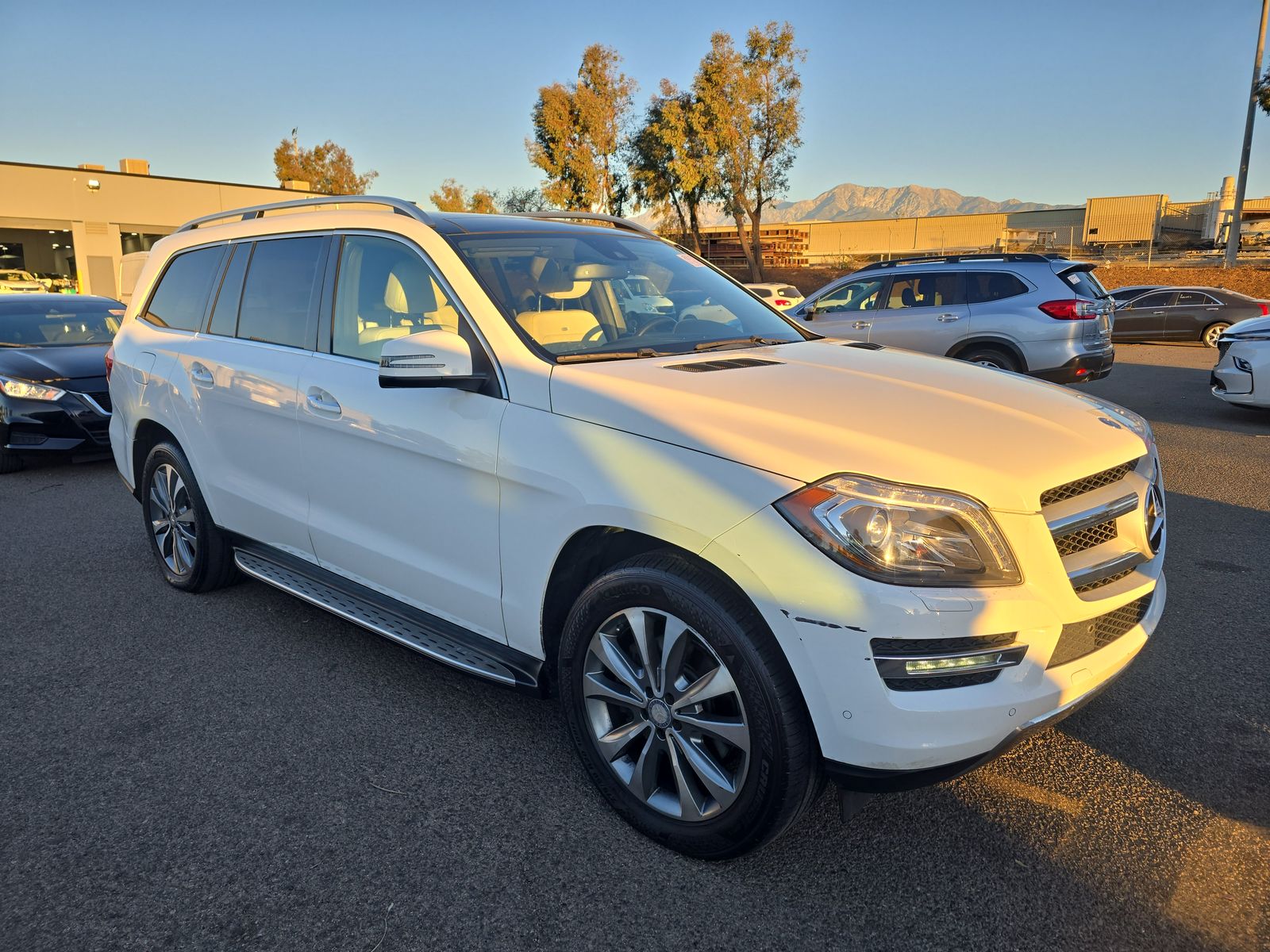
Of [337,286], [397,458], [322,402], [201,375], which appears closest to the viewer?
[397,458]

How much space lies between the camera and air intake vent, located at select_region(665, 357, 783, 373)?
9.89 feet

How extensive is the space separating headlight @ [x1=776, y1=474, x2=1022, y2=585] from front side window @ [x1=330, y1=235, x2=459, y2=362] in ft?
5.38

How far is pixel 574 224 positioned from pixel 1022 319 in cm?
755

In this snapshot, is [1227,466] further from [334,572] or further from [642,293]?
[334,572]

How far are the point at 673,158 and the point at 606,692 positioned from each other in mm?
37016

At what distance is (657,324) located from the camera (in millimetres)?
3582

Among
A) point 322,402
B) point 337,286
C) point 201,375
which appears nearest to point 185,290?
point 201,375

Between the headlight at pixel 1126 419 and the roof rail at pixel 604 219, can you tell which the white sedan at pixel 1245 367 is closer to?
the headlight at pixel 1126 419

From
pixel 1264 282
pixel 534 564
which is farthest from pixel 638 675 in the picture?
pixel 1264 282

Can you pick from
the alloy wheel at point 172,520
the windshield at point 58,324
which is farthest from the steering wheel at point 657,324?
the windshield at point 58,324

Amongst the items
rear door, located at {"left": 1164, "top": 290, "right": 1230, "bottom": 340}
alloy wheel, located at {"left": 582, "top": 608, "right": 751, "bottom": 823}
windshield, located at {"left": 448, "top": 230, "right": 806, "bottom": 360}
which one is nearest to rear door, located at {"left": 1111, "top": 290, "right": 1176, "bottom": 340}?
rear door, located at {"left": 1164, "top": 290, "right": 1230, "bottom": 340}

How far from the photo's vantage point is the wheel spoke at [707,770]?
2490mm

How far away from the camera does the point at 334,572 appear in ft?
12.4

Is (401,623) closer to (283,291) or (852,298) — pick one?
(283,291)
